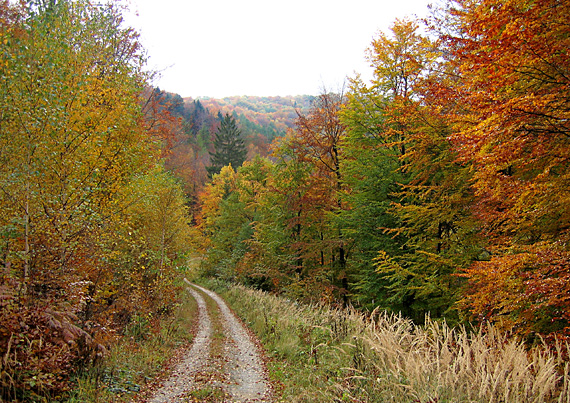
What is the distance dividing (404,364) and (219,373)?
5290 mm

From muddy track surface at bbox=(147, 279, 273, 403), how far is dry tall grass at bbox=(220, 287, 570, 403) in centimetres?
60

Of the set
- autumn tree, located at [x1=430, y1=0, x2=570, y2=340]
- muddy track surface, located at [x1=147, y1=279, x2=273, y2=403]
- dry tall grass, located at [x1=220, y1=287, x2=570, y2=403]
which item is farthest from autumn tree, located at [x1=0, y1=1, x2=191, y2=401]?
autumn tree, located at [x1=430, y1=0, x2=570, y2=340]

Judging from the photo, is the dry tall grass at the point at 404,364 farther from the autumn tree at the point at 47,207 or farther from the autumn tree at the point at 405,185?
the autumn tree at the point at 47,207

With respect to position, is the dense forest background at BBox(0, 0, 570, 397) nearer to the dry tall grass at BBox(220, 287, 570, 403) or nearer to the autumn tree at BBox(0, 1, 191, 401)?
the autumn tree at BBox(0, 1, 191, 401)

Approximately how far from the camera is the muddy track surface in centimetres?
686

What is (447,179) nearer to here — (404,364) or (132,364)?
(404,364)

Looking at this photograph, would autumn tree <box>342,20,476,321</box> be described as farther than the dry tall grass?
Yes

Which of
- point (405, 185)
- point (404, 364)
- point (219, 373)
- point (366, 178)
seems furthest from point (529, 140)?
point (219, 373)

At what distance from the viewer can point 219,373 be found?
8.24m

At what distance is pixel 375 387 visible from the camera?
482cm

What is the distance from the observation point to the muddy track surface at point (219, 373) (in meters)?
6.86

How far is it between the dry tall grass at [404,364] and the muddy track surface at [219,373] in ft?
1.97

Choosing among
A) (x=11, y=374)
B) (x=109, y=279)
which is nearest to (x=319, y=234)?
(x=109, y=279)

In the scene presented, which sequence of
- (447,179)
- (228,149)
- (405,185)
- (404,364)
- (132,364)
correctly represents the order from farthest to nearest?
(228,149) → (405,185) → (447,179) → (132,364) → (404,364)
